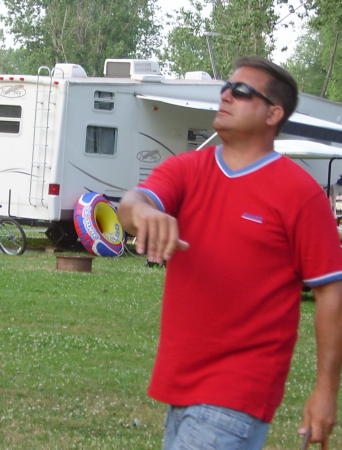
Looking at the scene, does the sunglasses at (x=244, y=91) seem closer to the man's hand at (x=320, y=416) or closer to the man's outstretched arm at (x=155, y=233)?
the man's outstretched arm at (x=155, y=233)

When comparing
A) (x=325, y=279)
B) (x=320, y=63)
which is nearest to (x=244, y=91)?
(x=325, y=279)

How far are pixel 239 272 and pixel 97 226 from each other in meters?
16.1

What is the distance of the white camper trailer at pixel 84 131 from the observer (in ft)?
63.1

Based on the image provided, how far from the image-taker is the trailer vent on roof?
67.3 ft

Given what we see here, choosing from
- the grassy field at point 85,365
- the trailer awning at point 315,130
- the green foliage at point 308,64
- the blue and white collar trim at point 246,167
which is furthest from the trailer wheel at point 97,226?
the green foliage at point 308,64

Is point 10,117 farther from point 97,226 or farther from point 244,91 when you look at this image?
point 244,91

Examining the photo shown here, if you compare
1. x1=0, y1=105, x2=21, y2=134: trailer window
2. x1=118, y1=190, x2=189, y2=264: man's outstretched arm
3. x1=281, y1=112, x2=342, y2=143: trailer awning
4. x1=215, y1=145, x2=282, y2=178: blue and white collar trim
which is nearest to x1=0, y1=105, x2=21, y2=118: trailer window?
x1=0, y1=105, x2=21, y2=134: trailer window

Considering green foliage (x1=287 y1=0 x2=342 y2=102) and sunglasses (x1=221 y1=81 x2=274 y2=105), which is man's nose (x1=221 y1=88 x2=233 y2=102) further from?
green foliage (x1=287 y1=0 x2=342 y2=102)

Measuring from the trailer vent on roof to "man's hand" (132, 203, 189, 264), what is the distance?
17.6 meters

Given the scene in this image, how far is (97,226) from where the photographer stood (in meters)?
19.3

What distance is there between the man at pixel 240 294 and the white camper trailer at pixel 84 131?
1489cm

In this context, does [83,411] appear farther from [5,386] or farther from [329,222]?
[329,222]

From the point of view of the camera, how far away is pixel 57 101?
19.2m

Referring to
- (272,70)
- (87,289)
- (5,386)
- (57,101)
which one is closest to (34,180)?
(57,101)
